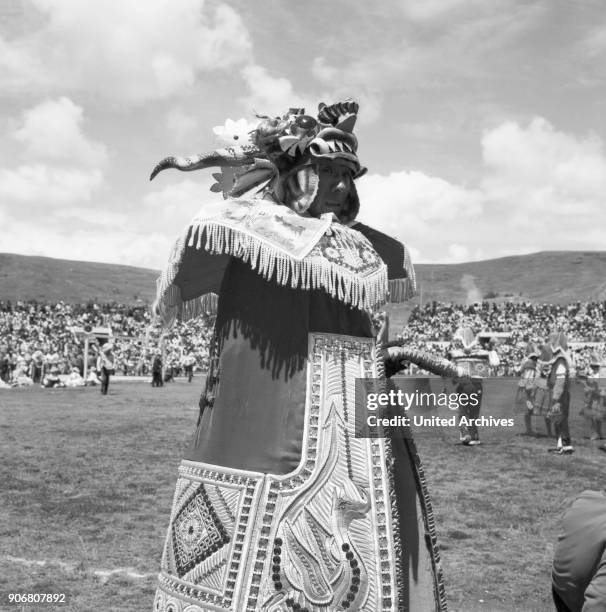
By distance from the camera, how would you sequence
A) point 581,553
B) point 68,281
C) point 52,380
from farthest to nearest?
point 68,281
point 52,380
point 581,553

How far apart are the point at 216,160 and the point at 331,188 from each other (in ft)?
2.01

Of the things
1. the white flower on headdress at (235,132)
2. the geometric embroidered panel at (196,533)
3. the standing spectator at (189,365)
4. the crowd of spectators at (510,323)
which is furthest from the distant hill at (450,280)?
the geometric embroidered panel at (196,533)

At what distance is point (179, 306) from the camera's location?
3.76m

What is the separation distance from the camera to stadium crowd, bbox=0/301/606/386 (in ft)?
103

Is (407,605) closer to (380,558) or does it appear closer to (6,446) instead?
(380,558)

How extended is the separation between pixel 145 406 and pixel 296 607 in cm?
1706

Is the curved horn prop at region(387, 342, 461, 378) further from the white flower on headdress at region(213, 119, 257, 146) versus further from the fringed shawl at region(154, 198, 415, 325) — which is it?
the white flower on headdress at region(213, 119, 257, 146)

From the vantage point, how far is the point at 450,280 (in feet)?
366

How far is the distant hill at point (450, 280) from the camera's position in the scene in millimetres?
98375

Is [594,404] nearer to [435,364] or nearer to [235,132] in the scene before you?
[435,364]

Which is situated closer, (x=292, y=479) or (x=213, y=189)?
(x=292, y=479)

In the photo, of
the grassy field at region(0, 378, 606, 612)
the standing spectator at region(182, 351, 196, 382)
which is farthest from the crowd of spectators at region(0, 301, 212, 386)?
the grassy field at region(0, 378, 606, 612)

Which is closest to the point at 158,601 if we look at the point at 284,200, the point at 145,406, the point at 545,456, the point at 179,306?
the point at 179,306

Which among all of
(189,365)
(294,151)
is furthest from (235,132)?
(189,365)
